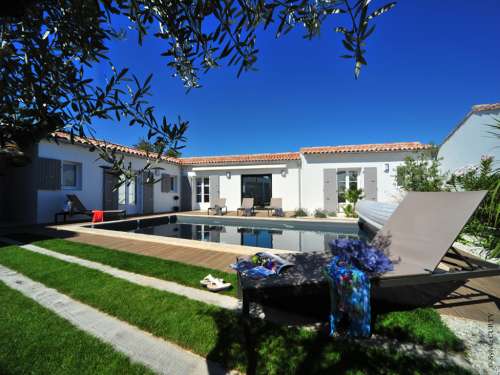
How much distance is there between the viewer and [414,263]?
3.22 m

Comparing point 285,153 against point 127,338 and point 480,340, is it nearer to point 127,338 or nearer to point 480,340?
point 480,340

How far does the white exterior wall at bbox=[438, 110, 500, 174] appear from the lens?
820 centimetres

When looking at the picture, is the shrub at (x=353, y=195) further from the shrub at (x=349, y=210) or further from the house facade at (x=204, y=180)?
the house facade at (x=204, y=180)

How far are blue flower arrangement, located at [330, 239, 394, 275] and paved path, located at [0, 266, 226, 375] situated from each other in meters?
2.10

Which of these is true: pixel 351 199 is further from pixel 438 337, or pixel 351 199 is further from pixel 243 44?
pixel 243 44

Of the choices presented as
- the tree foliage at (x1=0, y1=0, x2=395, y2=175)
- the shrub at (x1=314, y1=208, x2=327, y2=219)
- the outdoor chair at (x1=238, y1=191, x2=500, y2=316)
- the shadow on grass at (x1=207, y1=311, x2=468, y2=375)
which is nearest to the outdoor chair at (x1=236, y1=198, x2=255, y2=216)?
the shrub at (x1=314, y1=208, x2=327, y2=219)

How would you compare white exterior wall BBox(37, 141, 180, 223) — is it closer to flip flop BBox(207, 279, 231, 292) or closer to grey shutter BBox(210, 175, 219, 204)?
grey shutter BBox(210, 175, 219, 204)

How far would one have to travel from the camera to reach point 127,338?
255 cm

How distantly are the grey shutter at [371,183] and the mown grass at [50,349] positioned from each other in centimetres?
1478

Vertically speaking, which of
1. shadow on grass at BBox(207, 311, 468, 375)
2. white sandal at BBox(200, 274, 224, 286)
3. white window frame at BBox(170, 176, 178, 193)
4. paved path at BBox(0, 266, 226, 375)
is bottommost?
paved path at BBox(0, 266, 226, 375)

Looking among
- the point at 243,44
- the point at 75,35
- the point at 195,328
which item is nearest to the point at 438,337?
the point at 195,328

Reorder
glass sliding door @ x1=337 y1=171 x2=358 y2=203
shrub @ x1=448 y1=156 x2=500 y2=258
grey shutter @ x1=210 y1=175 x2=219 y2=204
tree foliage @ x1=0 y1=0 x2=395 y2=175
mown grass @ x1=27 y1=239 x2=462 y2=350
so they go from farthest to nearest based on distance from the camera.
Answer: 1. grey shutter @ x1=210 y1=175 x2=219 y2=204
2. glass sliding door @ x1=337 y1=171 x2=358 y2=203
3. shrub @ x1=448 y1=156 x2=500 y2=258
4. mown grass @ x1=27 y1=239 x2=462 y2=350
5. tree foliage @ x1=0 y1=0 x2=395 y2=175

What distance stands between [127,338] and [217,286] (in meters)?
1.46

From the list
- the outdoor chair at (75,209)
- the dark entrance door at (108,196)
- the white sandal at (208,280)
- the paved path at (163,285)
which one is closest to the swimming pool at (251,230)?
the outdoor chair at (75,209)
